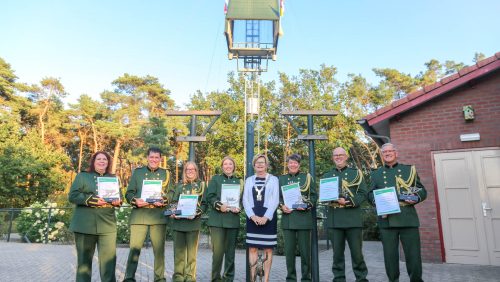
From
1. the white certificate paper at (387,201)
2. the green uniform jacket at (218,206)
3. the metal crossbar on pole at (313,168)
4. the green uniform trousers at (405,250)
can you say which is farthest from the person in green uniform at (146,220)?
the green uniform trousers at (405,250)

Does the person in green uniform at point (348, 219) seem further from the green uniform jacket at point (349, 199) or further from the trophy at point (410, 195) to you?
the trophy at point (410, 195)

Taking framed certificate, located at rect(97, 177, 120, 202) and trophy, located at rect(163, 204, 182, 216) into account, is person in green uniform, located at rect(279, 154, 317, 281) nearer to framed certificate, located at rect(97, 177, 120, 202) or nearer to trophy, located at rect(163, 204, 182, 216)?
trophy, located at rect(163, 204, 182, 216)

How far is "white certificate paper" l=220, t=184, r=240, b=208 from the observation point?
502cm

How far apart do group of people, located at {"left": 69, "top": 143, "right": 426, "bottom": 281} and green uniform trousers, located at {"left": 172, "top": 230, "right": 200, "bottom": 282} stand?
0.04 feet

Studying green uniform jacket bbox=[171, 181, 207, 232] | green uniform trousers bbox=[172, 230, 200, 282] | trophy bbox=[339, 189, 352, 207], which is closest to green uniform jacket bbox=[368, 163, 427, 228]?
trophy bbox=[339, 189, 352, 207]

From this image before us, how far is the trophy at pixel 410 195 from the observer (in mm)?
4469

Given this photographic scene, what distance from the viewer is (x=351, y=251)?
4910mm

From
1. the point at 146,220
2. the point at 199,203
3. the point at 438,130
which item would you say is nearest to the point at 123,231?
the point at 146,220

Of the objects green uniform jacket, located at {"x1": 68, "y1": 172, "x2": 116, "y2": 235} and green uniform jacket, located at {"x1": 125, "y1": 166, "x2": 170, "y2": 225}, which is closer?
green uniform jacket, located at {"x1": 68, "y1": 172, "x2": 116, "y2": 235}

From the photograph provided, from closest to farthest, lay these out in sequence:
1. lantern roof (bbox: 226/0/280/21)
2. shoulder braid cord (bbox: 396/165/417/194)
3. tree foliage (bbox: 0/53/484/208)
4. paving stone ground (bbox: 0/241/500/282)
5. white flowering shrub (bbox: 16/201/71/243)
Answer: shoulder braid cord (bbox: 396/165/417/194) < paving stone ground (bbox: 0/241/500/282) < white flowering shrub (bbox: 16/201/71/243) < lantern roof (bbox: 226/0/280/21) < tree foliage (bbox: 0/53/484/208)

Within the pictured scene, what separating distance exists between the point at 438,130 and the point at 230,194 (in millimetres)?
5700

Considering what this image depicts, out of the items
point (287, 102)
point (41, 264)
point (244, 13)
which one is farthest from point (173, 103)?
point (41, 264)

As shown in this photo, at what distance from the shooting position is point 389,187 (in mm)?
4598

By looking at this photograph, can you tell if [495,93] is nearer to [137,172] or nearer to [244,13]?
[137,172]
